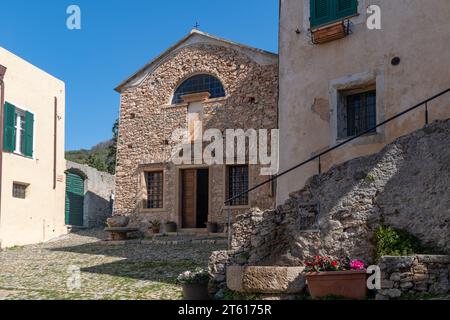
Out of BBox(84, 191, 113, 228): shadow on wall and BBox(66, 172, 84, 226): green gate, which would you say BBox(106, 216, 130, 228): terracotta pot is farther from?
BBox(84, 191, 113, 228): shadow on wall

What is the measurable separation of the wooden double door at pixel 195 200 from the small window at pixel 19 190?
5.37 meters

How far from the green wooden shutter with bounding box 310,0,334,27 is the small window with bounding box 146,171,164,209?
981 centimetres

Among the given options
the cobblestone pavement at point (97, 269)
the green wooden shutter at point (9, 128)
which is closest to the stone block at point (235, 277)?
the cobblestone pavement at point (97, 269)

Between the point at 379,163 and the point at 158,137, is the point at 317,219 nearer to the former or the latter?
the point at 379,163

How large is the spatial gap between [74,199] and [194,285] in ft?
49.7

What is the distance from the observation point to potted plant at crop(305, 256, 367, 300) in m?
6.84

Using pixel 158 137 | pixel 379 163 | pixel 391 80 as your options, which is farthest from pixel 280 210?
pixel 158 137

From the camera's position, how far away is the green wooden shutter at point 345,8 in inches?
378

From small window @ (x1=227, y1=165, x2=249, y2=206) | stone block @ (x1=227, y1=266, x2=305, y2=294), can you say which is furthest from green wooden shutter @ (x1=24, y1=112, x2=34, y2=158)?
stone block @ (x1=227, y1=266, x2=305, y2=294)

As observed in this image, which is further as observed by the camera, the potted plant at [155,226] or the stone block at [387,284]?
the potted plant at [155,226]

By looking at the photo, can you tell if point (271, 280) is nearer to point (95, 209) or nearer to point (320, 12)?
point (320, 12)

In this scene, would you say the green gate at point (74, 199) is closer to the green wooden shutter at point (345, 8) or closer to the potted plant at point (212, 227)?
the potted plant at point (212, 227)
